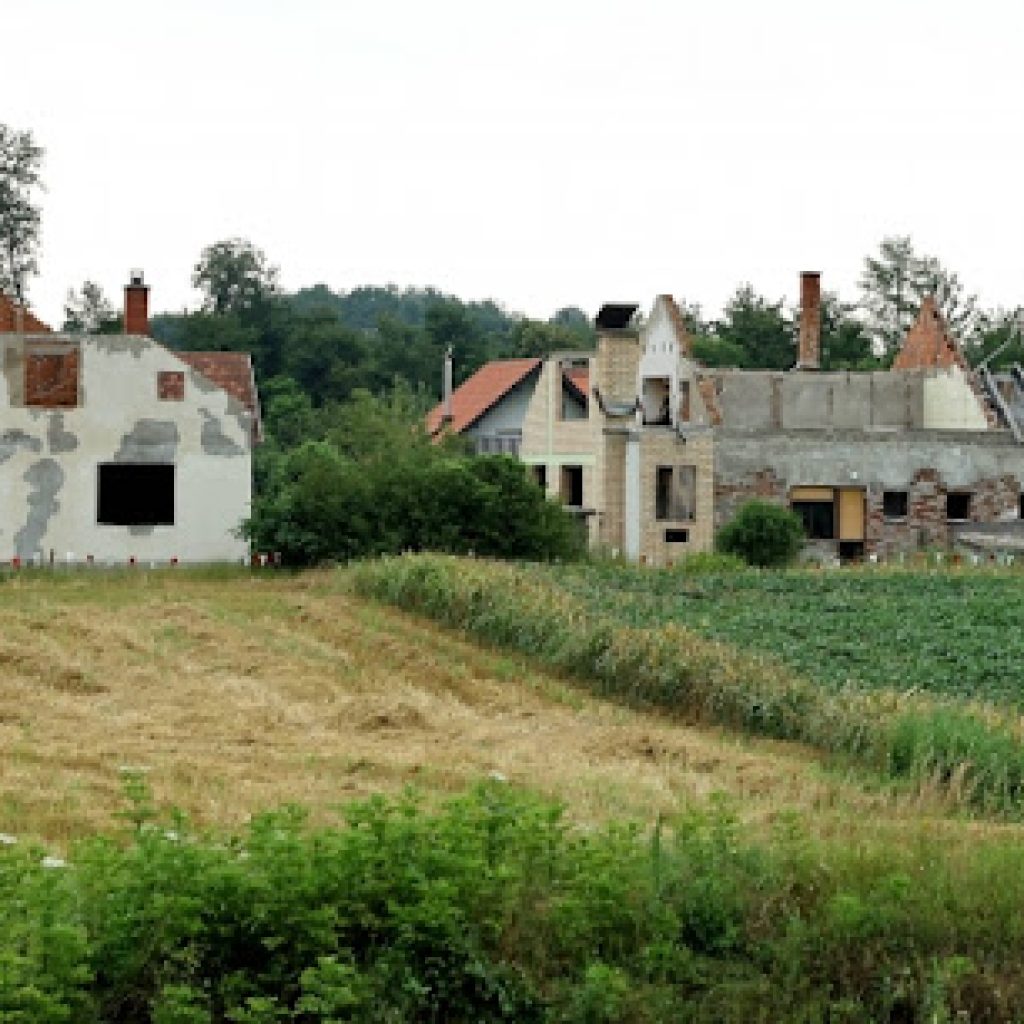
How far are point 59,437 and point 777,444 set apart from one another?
17.4m

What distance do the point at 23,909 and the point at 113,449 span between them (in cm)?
2852

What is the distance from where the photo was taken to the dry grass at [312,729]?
48.8 feet

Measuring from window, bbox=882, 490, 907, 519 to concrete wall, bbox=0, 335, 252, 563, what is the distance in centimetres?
1659

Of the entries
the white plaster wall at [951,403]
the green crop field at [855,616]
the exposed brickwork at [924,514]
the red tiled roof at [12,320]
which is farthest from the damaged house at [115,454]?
the white plaster wall at [951,403]

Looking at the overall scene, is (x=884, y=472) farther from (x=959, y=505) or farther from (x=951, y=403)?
(x=951, y=403)

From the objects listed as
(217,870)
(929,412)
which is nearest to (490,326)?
(929,412)

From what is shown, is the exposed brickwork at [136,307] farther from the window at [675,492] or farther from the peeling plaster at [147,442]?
the window at [675,492]

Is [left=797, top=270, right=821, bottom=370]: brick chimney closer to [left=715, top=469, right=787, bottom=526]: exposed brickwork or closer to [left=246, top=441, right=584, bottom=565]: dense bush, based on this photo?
[left=715, top=469, right=787, bottom=526]: exposed brickwork

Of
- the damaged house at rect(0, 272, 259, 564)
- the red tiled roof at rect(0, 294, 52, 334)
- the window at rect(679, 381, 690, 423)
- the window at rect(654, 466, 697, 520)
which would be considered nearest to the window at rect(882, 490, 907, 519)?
the window at rect(654, 466, 697, 520)

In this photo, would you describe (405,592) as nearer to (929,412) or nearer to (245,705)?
(245,705)

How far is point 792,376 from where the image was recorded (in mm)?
50500

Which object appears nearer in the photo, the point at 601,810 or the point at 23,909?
the point at 23,909

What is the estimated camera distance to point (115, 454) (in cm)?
3697

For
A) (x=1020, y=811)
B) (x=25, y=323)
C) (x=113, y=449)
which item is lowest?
(x=1020, y=811)
